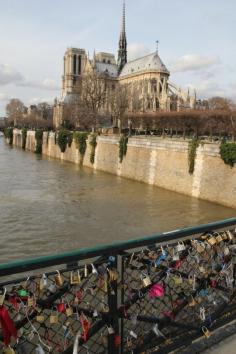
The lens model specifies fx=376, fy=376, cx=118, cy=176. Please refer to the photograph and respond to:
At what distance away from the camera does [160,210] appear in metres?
18.1

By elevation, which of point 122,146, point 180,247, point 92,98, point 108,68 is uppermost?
point 108,68

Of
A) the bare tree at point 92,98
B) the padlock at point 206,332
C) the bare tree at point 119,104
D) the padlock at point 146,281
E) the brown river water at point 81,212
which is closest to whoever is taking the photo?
the padlock at point 146,281

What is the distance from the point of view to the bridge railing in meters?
2.69

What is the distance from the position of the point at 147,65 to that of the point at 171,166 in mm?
54103

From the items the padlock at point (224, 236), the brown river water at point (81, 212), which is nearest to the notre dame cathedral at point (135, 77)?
the brown river water at point (81, 212)

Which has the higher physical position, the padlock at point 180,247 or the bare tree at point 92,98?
the bare tree at point 92,98

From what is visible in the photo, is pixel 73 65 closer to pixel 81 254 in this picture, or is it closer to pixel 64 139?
pixel 64 139

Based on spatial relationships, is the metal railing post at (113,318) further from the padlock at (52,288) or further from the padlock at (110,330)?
the padlock at (52,288)

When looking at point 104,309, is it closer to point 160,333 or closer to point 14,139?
point 160,333

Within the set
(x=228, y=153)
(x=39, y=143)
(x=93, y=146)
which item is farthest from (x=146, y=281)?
(x=39, y=143)

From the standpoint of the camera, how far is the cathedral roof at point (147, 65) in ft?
237

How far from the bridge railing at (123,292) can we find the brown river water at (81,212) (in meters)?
7.87

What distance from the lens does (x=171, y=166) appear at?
79.5 feet

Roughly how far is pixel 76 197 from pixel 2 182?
683 cm
